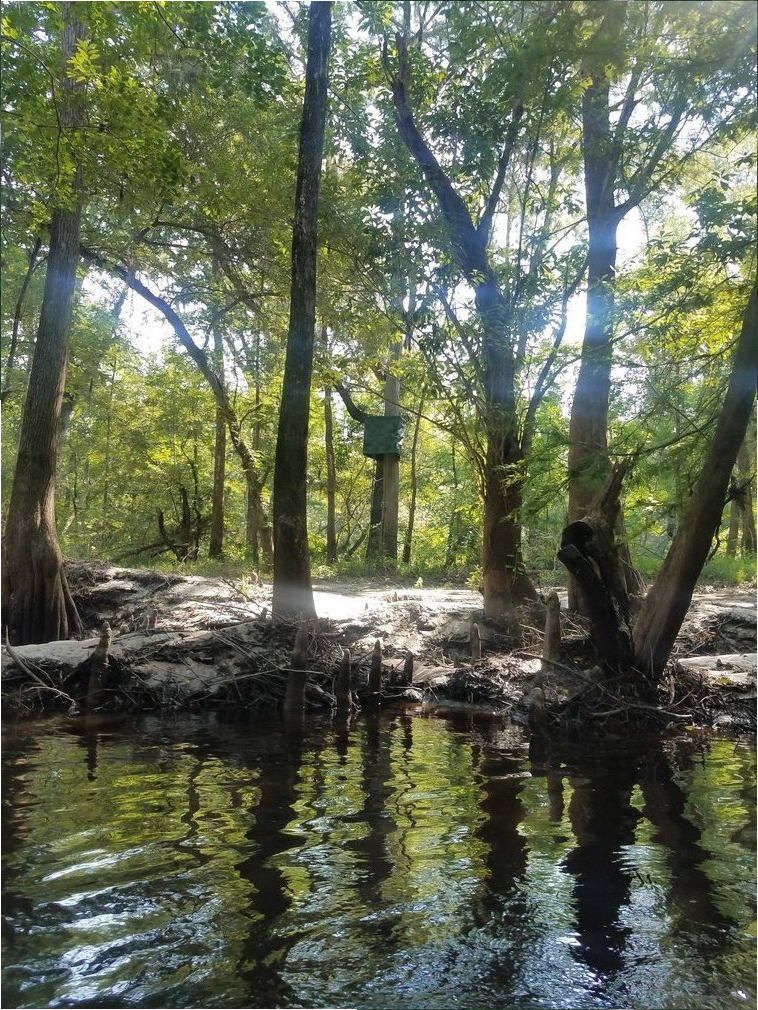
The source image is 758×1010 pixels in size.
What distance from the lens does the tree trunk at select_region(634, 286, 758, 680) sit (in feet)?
20.3

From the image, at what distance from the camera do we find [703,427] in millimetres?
6977

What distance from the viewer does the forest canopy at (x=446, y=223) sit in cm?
645

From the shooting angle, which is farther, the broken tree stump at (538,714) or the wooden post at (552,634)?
the wooden post at (552,634)

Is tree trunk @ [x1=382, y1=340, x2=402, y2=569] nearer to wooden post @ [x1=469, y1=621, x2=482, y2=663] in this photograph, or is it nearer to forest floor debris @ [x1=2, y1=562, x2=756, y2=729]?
forest floor debris @ [x1=2, y1=562, x2=756, y2=729]

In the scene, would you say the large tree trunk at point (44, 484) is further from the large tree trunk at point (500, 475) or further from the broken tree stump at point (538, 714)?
the broken tree stump at point (538, 714)

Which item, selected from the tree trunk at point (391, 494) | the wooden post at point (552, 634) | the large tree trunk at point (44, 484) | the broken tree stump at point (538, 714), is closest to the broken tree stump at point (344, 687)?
the broken tree stump at point (538, 714)

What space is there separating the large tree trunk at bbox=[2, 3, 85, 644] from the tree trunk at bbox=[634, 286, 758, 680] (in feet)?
28.1

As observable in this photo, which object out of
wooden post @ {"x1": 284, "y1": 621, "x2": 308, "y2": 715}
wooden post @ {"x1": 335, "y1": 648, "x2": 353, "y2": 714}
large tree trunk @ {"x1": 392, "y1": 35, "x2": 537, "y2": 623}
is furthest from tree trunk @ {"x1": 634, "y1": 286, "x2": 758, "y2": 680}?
wooden post @ {"x1": 284, "y1": 621, "x2": 308, "y2": 715}

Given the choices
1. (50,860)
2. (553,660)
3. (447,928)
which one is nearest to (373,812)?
(447,928)

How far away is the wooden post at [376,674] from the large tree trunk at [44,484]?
16.2 feet

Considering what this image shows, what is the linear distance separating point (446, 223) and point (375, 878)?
358 inches

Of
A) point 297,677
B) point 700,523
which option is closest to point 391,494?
point 297,677

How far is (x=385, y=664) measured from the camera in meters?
11.1

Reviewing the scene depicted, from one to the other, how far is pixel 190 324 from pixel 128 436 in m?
8.69
